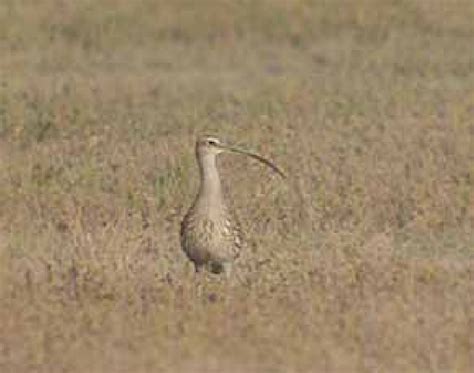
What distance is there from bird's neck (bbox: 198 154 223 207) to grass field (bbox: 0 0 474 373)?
0.46 meters

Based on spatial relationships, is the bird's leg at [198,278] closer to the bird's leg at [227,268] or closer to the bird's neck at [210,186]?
the bird's leg at [227,268]

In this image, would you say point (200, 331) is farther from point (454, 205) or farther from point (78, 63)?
point (78, 63)

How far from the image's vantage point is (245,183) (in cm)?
1327

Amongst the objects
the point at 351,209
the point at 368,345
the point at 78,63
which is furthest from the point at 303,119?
the point at 368,345

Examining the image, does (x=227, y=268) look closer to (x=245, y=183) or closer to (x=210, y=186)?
(x=210, y=186)

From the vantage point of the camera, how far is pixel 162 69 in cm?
1973

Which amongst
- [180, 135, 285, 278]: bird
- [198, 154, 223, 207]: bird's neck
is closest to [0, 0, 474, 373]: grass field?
[180, 135, 285, 278]: bird

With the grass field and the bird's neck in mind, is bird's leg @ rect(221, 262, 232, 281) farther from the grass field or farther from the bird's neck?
the bird's neck

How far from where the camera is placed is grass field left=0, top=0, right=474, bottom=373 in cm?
872

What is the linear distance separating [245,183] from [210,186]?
10.9 ft

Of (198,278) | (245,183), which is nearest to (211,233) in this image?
(198,278)

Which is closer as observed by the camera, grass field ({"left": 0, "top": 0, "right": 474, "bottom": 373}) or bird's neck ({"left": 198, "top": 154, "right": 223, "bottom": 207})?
grass field ({"left": 0, "top": 0, "right": 474, "bottom": 373})

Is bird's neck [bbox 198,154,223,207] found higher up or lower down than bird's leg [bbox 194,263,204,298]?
higher up

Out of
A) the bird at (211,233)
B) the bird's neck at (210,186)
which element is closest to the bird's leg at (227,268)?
the bird at (211,233)
